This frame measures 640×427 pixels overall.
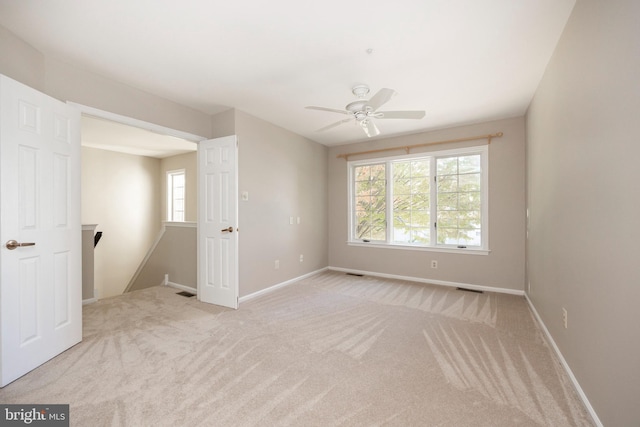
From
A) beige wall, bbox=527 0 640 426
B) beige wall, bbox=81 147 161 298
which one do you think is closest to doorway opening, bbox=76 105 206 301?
beige wall, bbox=81 147 161 298

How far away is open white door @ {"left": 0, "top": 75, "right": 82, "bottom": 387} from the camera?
1.92 m

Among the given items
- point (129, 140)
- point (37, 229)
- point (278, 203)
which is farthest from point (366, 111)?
point (129, 140)

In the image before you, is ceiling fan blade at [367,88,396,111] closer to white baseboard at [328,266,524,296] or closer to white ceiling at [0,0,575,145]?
white ceiling at [0,0,575,145]

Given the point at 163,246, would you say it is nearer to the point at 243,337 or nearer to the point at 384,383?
the point at 243,337

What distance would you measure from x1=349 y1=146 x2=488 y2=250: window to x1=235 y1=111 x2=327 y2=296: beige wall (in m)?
0.75

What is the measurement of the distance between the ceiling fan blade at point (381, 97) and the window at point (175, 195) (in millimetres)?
5281

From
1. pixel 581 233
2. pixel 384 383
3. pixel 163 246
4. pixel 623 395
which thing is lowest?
pixel 384 383

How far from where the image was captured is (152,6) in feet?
5.99

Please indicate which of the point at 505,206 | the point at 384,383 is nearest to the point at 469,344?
the point at 384,383

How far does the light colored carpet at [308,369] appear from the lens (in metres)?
1.64

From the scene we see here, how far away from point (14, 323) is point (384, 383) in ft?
8.93

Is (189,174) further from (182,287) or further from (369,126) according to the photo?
(369,126)

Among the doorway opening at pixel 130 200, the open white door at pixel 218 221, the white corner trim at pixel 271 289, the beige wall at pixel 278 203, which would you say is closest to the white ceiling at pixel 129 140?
the doorway opening at pixel 130 200

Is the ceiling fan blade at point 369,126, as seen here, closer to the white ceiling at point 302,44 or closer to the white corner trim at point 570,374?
the white ceiling at point 302,44
